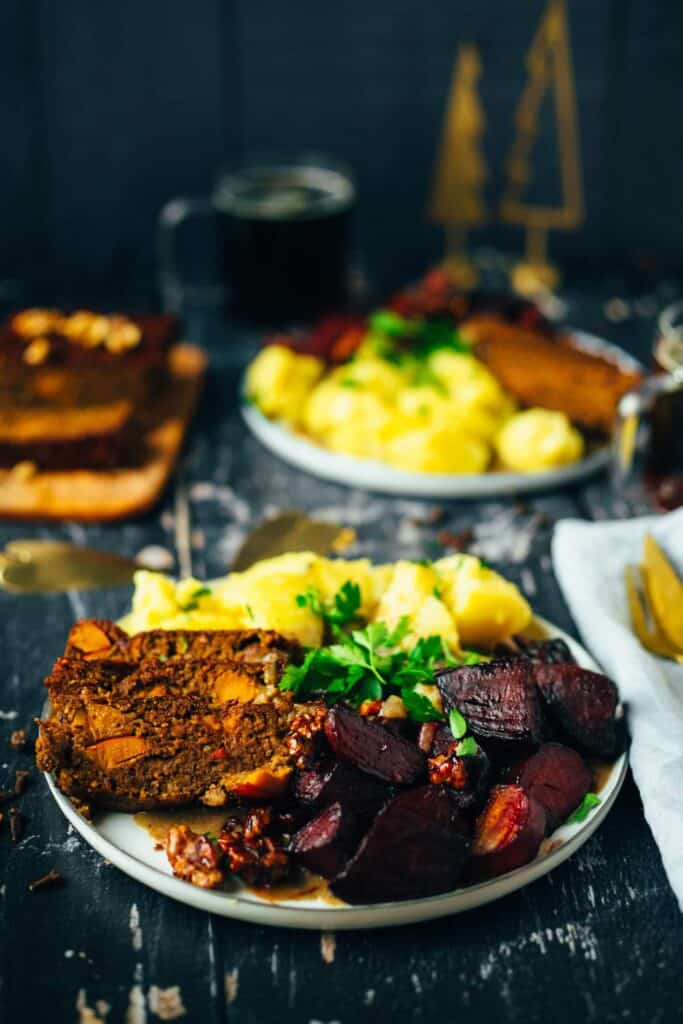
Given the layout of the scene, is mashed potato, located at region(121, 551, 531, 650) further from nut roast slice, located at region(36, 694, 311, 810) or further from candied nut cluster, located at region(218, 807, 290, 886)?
candied nut cluster, located at region(218, 807, 290, 886)

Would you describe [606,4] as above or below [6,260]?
above

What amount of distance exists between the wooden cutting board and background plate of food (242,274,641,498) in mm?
296

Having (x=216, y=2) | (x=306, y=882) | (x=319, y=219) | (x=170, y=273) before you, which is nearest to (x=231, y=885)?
(x=306, y=882)

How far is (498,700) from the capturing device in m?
2.14

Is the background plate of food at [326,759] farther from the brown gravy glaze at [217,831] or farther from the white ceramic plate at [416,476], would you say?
the white ceramic plate at [416,476]

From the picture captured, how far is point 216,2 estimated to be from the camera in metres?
4.81

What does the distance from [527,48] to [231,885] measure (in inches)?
158

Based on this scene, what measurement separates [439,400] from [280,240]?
115 centimetres

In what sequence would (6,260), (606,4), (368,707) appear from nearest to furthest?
(368,707) < (606,4) < (6,260)

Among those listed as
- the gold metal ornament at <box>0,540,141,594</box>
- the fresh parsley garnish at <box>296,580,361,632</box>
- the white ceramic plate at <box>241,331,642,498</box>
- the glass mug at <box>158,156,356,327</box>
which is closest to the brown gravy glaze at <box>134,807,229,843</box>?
the fresh parsley garnish at <box>296,580,361,632</box>

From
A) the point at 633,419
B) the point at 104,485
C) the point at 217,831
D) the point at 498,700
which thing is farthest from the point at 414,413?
the point at 217,831

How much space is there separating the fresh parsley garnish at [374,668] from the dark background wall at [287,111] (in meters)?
3.26

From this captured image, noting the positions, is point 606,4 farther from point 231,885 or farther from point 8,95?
point 231,885

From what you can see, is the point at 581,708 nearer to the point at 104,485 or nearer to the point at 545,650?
the point at 545,650
